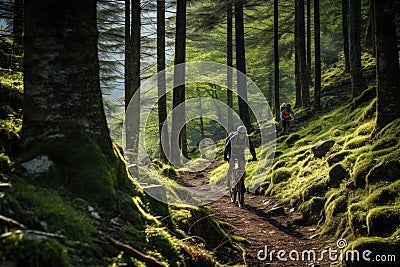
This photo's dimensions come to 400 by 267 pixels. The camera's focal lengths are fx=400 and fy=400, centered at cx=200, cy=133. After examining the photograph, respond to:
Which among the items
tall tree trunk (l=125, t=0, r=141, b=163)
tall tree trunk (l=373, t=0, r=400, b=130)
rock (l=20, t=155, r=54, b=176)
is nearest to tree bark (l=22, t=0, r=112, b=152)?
rock (l=20, t=155, r=54, b=176)

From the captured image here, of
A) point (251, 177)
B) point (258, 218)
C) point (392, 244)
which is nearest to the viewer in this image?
point (392, 244)

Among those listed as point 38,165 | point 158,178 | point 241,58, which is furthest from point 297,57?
point 38,165

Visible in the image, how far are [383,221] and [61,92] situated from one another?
5.40 metres

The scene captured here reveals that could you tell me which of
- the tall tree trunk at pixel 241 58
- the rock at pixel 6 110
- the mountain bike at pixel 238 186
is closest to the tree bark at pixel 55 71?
the rock at pixel 6 110

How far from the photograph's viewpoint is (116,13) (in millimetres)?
17234

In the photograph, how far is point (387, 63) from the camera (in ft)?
30.0

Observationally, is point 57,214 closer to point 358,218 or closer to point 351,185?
point 358,218

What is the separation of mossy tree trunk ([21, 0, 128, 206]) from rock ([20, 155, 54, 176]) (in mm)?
98

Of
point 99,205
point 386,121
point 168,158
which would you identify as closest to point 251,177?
point 168,158

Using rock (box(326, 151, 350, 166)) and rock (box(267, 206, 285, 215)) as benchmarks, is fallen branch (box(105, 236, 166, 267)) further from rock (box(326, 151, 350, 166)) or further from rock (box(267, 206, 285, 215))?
rock (box(326, 151, 350, 166))

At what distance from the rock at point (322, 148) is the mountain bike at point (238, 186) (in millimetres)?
2328

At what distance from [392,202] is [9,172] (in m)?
6.17

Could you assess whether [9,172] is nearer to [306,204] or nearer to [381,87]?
[306,204]

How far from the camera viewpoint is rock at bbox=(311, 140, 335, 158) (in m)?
11.5
